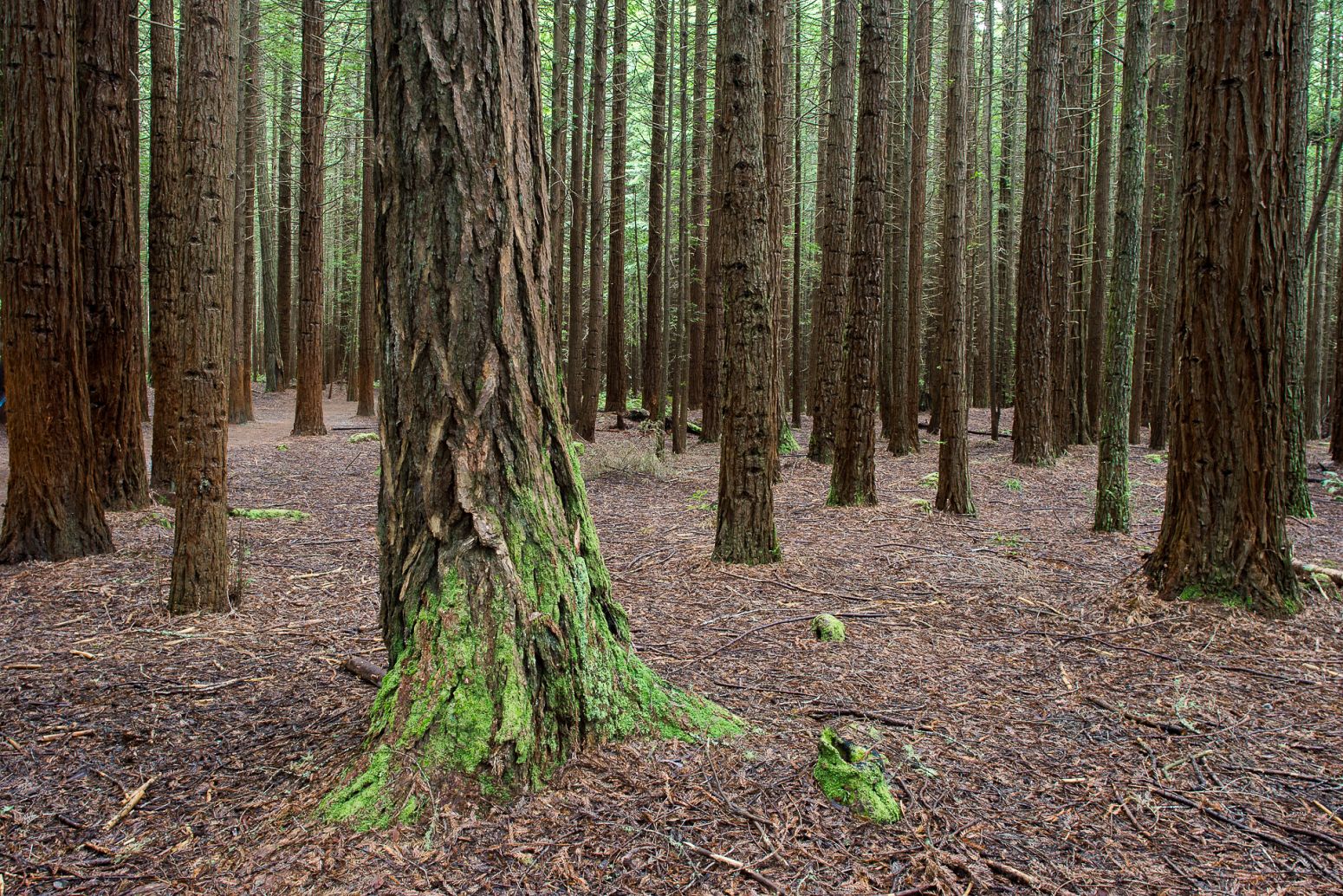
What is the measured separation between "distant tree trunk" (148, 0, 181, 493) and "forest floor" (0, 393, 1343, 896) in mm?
1781

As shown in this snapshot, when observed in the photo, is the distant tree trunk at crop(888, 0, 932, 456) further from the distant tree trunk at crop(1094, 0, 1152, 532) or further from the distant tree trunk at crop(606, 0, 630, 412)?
the distant tree trunk at crop(1094, 0, 1152, 532)

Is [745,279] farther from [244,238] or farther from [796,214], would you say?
[244,238]

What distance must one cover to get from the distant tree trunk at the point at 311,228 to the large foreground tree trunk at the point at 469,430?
1170 centimetres

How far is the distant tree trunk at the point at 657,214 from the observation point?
13602 millimetres

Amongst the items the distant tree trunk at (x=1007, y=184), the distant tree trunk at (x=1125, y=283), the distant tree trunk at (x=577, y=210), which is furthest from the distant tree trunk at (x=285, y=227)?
the distant tree trunk at (x=1125, y=283)

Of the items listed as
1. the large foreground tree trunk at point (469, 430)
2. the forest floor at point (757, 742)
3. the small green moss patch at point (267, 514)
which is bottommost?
the forest floor at point (757, 742)

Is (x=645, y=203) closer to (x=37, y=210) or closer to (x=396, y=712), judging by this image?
(x=37, y=210)

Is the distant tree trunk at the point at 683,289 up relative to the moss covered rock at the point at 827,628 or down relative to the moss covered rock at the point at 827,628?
up

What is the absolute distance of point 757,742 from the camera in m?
2.98

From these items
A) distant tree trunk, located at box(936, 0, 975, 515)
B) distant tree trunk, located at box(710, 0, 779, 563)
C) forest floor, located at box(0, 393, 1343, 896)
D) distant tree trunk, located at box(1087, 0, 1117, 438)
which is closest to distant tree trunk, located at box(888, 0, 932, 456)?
distant tree trunk, located at box(1087, 0, 1117, 438)

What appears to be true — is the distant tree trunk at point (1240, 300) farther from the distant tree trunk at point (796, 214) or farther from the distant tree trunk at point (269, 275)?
the distant tree trunk at point (269, 275)

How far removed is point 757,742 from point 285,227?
2213 centimetres

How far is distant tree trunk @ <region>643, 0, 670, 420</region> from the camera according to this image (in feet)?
44.6

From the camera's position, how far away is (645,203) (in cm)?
3241
